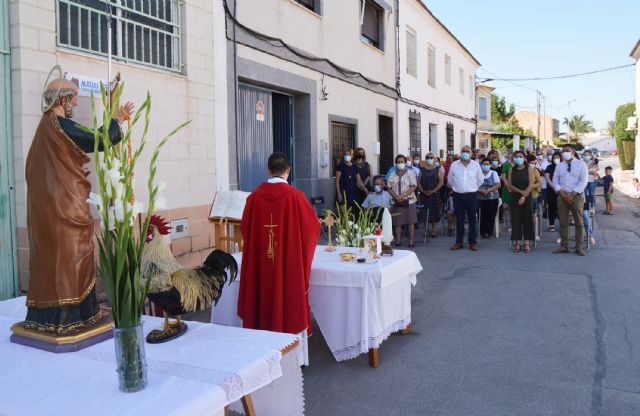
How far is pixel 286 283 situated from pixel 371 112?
10499mm

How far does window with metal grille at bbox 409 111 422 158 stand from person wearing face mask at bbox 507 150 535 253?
7.61 meters

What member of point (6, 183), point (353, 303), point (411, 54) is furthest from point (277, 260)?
point (411, 54)

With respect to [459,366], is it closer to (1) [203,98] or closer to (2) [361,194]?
(1) [203,98]

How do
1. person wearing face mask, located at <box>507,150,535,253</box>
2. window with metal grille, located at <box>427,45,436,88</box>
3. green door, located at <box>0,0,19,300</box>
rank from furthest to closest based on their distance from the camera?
window with metal grille, located at <box>427,45,436,88</box> → person wearing face mask, located at <box>507,150,535,253</box> → green door, located at <box>0,0,19,300</box>

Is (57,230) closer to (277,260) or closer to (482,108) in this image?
(277,260)

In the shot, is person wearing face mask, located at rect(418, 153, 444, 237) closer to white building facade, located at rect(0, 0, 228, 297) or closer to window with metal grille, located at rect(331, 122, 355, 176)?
window with metal grille, located at rect(331, 122, 355, 176)

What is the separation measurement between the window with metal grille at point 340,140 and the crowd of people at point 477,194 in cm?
63

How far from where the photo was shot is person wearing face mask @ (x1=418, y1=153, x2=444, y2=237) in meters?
11.6

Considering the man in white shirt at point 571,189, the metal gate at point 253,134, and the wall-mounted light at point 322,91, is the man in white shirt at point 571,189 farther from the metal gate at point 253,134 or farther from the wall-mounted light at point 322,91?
the metal gate at point 253,134

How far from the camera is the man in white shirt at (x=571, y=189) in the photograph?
30.5ft

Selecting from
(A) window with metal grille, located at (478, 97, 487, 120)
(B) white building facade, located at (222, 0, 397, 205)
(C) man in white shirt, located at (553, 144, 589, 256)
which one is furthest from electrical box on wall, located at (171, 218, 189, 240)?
(A) window with metal grille, located at (478, 97, 487, 120)

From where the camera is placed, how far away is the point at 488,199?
37.5ft

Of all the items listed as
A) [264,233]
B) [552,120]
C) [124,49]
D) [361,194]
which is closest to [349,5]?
[361,194]

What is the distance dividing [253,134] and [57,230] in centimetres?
730
